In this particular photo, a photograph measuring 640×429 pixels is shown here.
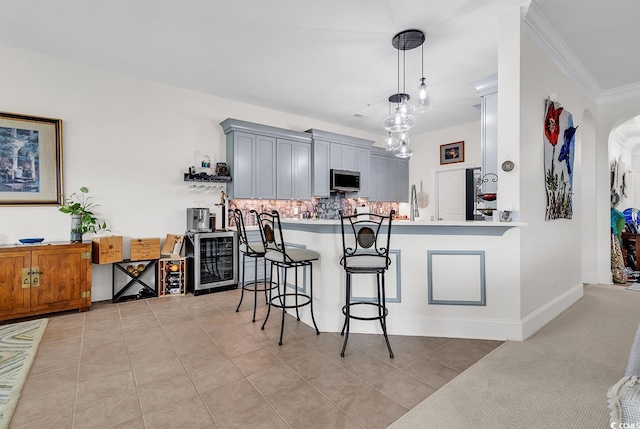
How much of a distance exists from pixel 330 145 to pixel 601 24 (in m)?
4.05

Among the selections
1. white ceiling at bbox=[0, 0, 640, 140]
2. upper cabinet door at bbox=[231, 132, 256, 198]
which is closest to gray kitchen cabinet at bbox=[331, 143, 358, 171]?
white ceiling at bbox=[0, 0, 640, 140]

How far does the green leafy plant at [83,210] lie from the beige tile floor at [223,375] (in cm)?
111

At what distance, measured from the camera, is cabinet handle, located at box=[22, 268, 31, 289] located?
10.7 ft

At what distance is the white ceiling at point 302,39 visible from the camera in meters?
2.85

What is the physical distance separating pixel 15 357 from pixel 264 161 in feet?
12.3

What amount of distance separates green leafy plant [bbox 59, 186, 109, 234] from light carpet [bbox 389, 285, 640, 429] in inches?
159

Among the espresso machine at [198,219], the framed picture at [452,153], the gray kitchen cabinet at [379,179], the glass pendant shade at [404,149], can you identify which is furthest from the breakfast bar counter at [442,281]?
the framed picture at [452,153]

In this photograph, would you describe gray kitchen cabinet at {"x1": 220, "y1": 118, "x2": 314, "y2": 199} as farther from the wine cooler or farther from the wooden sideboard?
the wooden sideboard

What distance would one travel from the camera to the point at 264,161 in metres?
5.23

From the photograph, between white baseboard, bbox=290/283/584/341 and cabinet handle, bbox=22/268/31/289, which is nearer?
white baseboard, bbox=290/283/584/341

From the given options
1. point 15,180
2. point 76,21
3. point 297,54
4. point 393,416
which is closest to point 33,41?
point 76,21

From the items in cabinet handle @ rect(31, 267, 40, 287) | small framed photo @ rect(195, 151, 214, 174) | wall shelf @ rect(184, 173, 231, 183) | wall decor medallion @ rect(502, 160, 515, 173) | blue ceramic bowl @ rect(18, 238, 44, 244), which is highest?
small framed photo @ rect(195, 151, 214, 174)

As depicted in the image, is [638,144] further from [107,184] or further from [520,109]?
[107,184]

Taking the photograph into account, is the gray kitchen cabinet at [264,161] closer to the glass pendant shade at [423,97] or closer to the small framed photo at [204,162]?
the small framed photo at [204,162]
